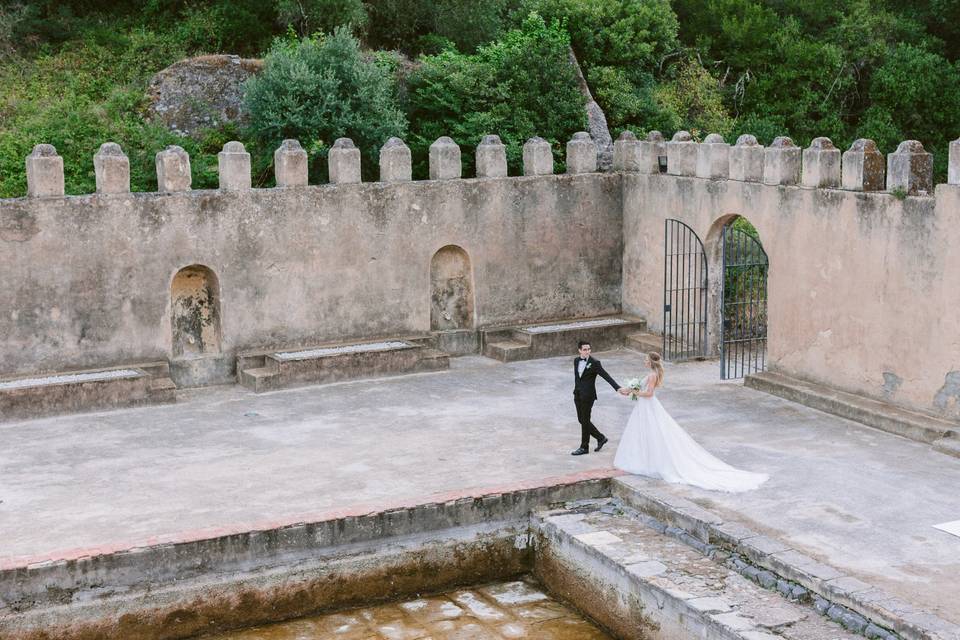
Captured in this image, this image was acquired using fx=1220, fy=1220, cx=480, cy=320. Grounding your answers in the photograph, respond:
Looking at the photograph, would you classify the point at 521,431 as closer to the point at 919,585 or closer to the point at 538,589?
the point at 538,589

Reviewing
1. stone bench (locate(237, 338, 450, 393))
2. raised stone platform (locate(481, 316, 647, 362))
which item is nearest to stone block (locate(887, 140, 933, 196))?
raised stone platform (locate(481, 316, 647, 362))

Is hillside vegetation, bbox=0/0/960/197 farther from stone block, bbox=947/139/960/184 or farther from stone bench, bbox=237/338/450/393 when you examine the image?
stone block, bbox=947/139/960/184

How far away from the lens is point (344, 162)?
60.7 feet

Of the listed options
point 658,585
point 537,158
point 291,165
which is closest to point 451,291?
point 537,158

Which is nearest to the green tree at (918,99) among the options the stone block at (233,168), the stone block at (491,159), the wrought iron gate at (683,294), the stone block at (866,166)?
the wrought iron gate at (683,294)

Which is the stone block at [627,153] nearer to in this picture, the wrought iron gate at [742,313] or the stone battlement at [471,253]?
the stone battlement at [471,253]

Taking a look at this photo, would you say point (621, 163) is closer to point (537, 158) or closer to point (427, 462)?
point (537, 158)

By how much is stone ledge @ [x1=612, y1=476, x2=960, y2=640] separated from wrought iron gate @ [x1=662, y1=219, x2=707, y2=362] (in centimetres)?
621

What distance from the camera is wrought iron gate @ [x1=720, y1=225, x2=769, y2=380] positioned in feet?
59.7

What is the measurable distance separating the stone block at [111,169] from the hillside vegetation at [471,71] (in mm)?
4189

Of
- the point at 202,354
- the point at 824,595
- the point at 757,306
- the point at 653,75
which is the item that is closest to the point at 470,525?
the point at 824,595

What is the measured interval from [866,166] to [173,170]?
9.50 metres

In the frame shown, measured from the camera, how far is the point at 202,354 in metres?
18.1

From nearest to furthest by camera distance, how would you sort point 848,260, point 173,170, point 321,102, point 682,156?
point 848,260
point 173,170
point 682,156
point 321,102
